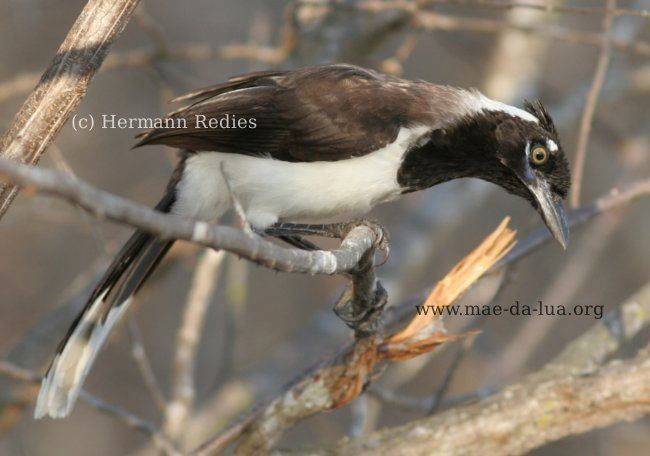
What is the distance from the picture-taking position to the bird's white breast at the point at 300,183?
3.69m

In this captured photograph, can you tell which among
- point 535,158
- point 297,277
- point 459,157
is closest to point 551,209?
point 535,158

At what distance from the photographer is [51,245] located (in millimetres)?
7906

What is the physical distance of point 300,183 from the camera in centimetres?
372

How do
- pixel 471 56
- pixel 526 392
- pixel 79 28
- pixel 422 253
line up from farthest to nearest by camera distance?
pixel 471 56, pixel 422 253, pixel 526 392, pixel 79 28

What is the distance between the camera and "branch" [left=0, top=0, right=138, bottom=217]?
2.61m

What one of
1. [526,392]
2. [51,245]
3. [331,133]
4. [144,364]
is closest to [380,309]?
[526,392]

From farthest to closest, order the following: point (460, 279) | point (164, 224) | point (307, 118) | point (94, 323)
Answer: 1. point (307, 118)
2. point (94, 323)
3. point (460, 279)
4. point (164, 224)

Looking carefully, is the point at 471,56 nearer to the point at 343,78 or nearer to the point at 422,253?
the point at 422,253

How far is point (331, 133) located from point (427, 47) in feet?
19.9

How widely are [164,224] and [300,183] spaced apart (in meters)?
2.03

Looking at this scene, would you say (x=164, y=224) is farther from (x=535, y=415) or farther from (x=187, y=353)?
(x=187, y=353)

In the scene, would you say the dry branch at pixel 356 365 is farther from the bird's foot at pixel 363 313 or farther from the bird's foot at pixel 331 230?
the bird's foot at pixel 331 230

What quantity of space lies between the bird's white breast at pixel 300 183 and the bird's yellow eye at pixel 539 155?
0.49 meters

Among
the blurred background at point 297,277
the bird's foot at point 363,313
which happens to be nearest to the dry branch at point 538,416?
the bird's foot at point 363,313
